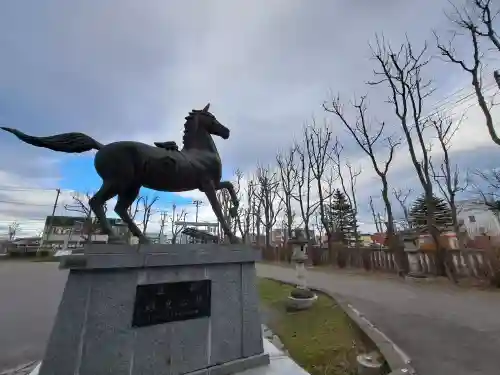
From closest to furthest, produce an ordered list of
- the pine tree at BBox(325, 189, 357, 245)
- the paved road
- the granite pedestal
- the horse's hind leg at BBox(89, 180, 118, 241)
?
the granite pedestal < the horse's hind leg at BBox(89, 180, 118, 241) < the paved road < the pine tree at BBox(325, 189, 357, 245)

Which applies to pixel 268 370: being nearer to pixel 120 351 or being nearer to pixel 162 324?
pixel 162 324

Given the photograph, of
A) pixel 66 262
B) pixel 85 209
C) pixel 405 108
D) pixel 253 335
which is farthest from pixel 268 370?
pixel 85 209

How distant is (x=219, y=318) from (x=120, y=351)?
2.97 feet

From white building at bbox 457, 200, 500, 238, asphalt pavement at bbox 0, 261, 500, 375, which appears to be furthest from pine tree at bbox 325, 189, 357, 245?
asphalt pavement at bbox 0, 261, 500, 375

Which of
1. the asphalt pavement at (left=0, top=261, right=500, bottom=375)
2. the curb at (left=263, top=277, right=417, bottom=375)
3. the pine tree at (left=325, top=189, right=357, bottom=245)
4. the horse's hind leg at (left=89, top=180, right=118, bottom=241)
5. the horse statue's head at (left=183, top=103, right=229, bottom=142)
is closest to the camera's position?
the horse's hind leg at (left=89, top=180, right=118, bottom=241)

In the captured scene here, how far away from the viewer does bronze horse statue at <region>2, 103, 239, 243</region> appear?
2736 mm

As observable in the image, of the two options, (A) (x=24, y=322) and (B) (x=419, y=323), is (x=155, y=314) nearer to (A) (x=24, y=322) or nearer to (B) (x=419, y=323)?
(B) (x=419, y=323)

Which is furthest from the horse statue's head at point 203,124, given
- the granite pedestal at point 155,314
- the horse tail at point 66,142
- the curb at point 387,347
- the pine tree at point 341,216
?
the pine tree at point 341,216

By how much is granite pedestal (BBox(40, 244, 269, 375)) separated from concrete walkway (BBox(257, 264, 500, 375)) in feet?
7.16

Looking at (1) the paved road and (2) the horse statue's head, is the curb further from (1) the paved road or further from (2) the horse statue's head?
(1) the paved road

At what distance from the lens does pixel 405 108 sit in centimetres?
1231

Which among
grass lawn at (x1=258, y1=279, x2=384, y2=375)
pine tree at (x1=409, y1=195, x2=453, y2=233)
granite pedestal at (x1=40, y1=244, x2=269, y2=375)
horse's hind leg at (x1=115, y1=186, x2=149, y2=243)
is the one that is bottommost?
grass lawn at (x1=258, y1=279, x2=384, y2=375)

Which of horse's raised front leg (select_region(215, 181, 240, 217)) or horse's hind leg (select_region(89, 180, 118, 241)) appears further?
horse's raised front leg (select_region(215, 181, 240, 217))

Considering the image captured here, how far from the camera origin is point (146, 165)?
9.40ft
